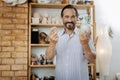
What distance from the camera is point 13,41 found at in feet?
10.5

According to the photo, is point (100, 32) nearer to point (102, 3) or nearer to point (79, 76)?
point (102, 3)

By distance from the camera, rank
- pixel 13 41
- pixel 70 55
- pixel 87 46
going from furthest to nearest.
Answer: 1. pixel 13 41
2. pixel 70 55
3. pixel 87 46

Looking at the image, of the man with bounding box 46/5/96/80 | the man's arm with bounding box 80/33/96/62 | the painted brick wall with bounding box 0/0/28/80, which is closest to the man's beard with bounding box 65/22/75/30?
the man with bounding box 46/5/96/80

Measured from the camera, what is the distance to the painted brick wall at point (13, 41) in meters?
3.16

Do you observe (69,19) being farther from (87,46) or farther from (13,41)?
(13,41)

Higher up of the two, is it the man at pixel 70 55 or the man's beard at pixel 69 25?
the man's beard at pixel 69 25

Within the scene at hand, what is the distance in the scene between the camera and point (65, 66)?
2127 mm

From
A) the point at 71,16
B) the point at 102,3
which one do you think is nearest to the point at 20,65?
the point at 71,16

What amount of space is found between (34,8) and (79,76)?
5.63ft

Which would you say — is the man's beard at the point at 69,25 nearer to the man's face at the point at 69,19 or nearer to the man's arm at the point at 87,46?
the man's face at the point at 69,19

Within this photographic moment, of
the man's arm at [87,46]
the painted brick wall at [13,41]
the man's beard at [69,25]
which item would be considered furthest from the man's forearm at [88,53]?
the painted brick wall at [13,41]

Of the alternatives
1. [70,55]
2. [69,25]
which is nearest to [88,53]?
[70,55]

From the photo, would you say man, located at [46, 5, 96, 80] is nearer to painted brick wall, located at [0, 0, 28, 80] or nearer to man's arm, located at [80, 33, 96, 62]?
man's arm, located at [80, 33, 96, 62]

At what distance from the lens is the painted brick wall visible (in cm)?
316
